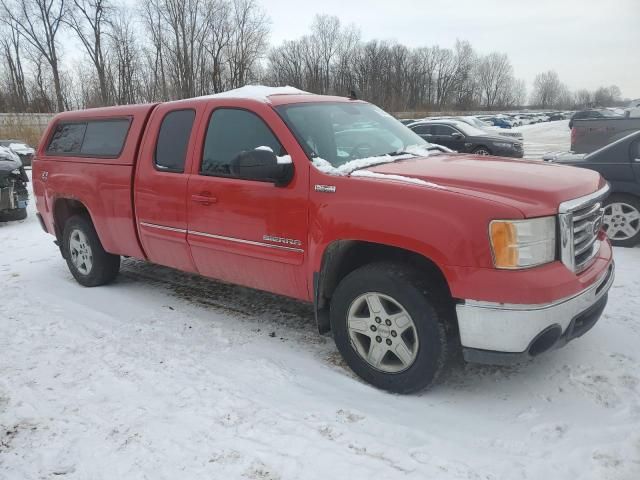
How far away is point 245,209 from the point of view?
3.86 metres

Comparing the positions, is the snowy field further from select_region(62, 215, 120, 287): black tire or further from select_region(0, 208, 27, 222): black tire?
select_region(0, 208, 27, 222): black tire

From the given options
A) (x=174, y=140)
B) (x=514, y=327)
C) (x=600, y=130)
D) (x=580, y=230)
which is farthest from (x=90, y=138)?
(x=600, y=130)

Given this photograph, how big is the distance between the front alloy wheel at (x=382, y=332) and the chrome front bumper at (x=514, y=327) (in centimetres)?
35

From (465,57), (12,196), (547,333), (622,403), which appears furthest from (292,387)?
(465,57)

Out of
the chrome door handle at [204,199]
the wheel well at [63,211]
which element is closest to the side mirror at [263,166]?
the chrome door handle at [204,199]

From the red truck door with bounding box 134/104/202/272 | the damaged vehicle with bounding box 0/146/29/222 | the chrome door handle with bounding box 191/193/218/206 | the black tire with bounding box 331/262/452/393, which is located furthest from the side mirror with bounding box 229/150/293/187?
the damaged vehicle with bounding box 0/146/29/222

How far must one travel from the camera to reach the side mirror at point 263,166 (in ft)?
11.2

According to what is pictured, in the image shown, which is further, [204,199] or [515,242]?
[204,199]

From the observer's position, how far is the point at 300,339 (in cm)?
418

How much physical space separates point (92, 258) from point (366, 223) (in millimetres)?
3620

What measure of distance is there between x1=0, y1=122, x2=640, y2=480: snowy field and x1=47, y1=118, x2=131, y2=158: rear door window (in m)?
1.66

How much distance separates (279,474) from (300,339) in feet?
5.36

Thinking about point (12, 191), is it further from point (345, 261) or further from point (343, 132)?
point (345, 261)

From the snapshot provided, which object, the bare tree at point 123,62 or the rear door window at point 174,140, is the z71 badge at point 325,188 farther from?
the bare tree at point 123,62
